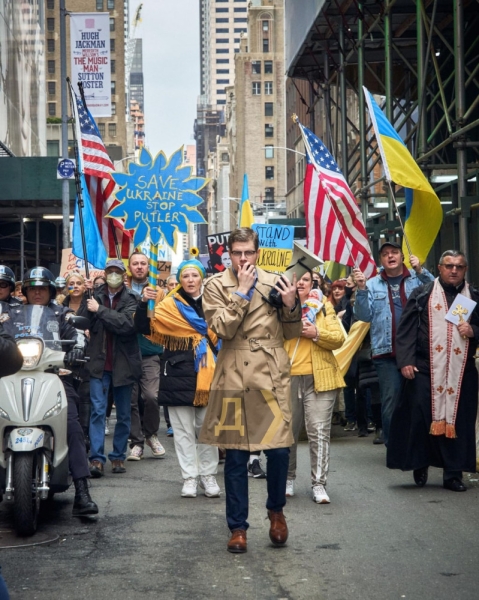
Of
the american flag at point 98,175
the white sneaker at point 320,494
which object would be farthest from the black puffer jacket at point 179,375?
the american flag at point 98,175

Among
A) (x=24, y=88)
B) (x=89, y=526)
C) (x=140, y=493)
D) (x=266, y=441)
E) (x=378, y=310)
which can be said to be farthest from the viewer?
(x=24, y=88)

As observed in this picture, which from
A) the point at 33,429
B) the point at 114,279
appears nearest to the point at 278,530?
the point at 33,429

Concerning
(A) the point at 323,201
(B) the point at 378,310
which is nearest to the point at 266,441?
(B) the point at 378,310

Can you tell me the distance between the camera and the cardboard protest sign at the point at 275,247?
11.4 meters

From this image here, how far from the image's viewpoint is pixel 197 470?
887 cm

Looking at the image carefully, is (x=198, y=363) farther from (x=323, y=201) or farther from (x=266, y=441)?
(x=323, y=201)

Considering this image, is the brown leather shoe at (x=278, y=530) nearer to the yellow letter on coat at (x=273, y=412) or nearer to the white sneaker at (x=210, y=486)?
the yellow letter on coat at (x=273, y=412)

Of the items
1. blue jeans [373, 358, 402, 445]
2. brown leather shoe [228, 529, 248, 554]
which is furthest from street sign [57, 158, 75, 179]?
brown leather shoe [228, 529, 248, 554]

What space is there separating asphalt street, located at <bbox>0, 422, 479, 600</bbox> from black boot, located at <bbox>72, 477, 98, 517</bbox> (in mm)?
81

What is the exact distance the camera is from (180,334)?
8.92 metres

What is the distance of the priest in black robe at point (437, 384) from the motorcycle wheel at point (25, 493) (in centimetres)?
325

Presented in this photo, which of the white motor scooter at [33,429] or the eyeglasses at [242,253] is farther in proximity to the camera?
the white motor scooter at [33,429]

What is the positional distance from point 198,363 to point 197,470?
2.89 ft

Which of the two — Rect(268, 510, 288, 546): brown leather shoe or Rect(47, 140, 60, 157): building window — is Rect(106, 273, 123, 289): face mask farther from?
Rect(47, 140, 60, 157): building window
